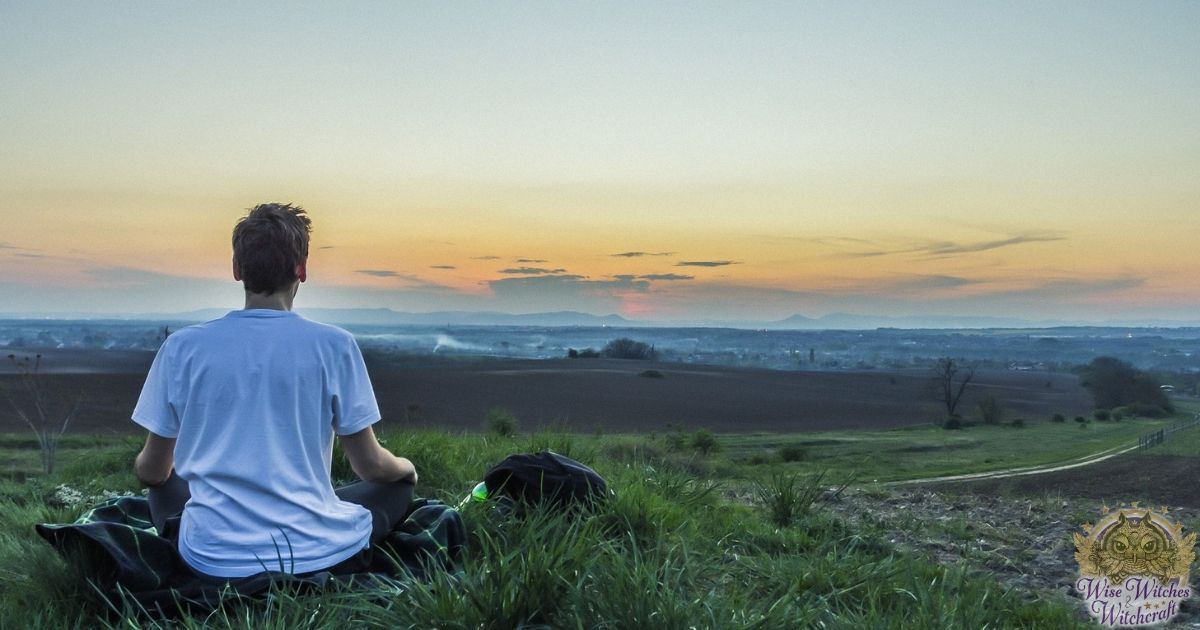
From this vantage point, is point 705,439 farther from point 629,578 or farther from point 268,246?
point 268,246

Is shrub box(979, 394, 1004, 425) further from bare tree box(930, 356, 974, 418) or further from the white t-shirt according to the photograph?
the white t-shirt

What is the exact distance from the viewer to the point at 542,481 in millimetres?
4594

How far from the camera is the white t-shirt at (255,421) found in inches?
119

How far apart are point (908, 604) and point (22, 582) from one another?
3.93m

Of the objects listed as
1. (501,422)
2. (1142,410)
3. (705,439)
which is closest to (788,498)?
(501,422)

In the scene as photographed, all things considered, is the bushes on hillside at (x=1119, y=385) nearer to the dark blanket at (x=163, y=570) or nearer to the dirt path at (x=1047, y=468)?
the dirt path at (x=1047, y=468)

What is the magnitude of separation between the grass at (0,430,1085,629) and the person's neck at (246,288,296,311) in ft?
3.31

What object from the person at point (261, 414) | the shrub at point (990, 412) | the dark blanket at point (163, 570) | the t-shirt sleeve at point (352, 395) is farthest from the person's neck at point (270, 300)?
the shrub at point (990, 412)

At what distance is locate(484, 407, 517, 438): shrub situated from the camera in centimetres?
872

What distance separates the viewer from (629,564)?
12.1ft

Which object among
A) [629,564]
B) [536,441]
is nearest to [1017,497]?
[536,441]

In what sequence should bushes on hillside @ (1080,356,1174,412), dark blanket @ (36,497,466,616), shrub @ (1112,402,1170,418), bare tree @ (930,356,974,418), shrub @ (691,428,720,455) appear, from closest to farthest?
dark blanket @ (36,497,466,616) < shrub @ (691,428,720,455) < shrub @ (1112,402,1170,418) < bushes on hillside @ (1080,356,1174,412) < bare tree @ (930,356,974,418)

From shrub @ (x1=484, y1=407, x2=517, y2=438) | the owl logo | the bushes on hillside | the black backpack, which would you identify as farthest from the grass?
the bushes on hillside

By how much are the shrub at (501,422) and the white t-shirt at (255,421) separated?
16.7 feet
